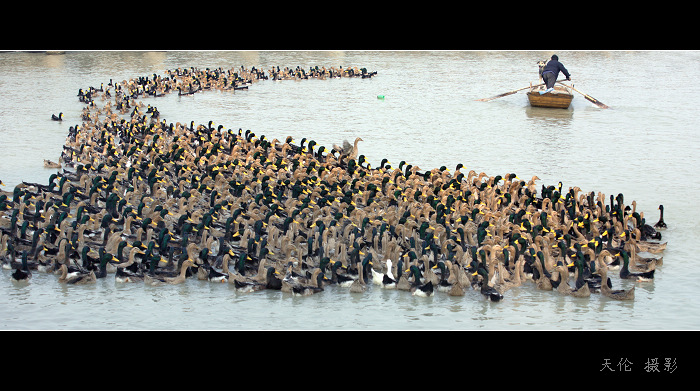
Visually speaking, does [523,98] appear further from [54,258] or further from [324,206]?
[54,258]

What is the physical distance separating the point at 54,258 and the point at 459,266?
7.32 meters

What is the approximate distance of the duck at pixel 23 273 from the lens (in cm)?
1444

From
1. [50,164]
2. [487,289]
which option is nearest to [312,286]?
[487,289]

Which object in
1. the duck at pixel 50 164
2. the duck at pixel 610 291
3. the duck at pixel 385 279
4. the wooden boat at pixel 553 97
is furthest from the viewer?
the wooden boat at pixel 553 97

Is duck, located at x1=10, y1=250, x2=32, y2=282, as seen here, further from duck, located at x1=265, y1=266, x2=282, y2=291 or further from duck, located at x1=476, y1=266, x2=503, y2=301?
duck, located at x1=476, y1=266, x2=503, y2=301

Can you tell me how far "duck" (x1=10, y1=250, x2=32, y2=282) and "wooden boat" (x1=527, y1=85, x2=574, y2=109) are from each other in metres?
24.6

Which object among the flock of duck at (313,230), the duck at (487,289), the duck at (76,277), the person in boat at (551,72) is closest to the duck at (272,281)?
the flock of duck at (313,230)

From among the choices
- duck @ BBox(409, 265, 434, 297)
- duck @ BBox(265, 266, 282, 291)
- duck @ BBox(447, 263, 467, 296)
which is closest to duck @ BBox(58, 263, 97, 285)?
duck @ BBox(265, 266, 282, 291)

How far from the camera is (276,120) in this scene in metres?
32.6

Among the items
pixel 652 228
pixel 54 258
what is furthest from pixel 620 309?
pixel 54 258

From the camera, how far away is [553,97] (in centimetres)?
3459

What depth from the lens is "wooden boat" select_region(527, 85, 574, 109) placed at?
34.4 m

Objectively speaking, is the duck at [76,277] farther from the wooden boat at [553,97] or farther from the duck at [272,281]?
the wooden boat at [553,97]

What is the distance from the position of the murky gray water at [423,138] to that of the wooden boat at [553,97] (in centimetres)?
48
